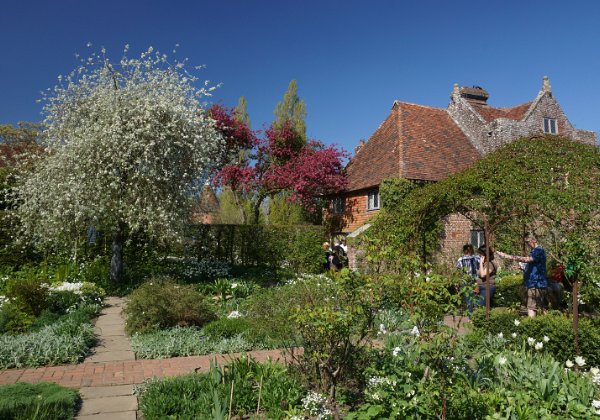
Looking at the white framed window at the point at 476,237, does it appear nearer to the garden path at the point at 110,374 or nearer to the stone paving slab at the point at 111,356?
the garden path at the point at 110,374

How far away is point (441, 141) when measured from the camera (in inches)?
834

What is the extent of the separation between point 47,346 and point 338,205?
56.5 ft

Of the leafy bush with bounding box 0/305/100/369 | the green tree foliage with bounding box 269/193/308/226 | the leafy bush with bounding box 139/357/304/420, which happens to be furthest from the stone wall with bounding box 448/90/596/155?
the leafy bush with bounding box 0/305/100/369

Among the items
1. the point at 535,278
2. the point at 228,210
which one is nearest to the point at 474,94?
the point at 535,278

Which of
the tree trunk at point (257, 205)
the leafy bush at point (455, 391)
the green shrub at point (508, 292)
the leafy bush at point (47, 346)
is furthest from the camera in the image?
the tree trunk at point (257, 205)

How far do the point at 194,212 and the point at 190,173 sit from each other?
1697mm

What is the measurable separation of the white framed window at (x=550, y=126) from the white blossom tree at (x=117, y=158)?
731 inches

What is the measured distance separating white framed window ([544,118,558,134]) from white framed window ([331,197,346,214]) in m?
11.3

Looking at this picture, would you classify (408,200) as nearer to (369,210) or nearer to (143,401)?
(143,401)

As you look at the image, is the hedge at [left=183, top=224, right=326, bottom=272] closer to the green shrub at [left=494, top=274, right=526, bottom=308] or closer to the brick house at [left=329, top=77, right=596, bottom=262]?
the brick house at [left=329, top=77, right=596, bottom=262]

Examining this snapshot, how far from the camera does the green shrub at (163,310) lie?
8.05m

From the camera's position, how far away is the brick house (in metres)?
18.8

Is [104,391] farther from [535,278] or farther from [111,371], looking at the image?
[535,278]

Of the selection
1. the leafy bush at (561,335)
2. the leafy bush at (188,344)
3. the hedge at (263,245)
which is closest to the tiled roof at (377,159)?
the hedge at (263,245)
